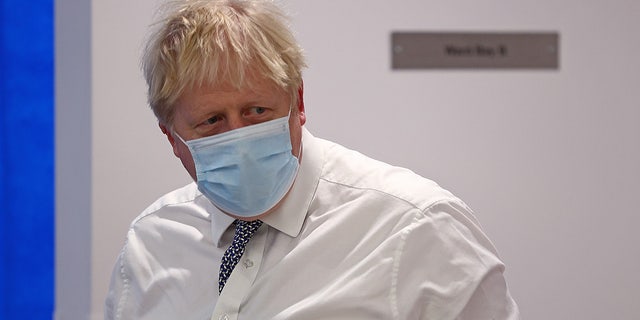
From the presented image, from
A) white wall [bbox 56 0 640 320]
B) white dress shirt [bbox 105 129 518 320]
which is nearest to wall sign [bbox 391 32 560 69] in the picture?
white wall [bbox 56 0 640 320]

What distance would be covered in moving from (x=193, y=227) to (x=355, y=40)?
92cm

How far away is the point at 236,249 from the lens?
1.40 metres

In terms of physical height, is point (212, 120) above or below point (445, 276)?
above

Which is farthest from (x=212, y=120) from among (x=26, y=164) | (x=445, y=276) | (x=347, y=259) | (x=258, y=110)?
(x=26, y=164)

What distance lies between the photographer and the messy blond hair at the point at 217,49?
130 cm

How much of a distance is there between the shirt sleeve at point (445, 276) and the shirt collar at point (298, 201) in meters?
0.19

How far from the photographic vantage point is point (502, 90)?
90.4 inches

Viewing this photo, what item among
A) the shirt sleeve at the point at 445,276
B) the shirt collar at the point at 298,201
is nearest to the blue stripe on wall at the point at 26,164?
the shirt collar at the point at 298,201

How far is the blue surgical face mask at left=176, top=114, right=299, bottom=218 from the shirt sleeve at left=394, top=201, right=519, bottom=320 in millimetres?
233

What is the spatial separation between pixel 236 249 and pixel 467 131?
109 centimetres

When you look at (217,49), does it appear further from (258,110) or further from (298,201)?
(298,201)

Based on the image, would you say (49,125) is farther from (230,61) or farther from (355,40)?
(230,61)

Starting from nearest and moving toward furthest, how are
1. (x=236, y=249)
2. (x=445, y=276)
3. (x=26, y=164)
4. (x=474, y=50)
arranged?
(x=445, y=276) → (x=236, y=249) → (x=474, y=50) → (x=26, y=164)

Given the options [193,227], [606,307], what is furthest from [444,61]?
[193,227]
